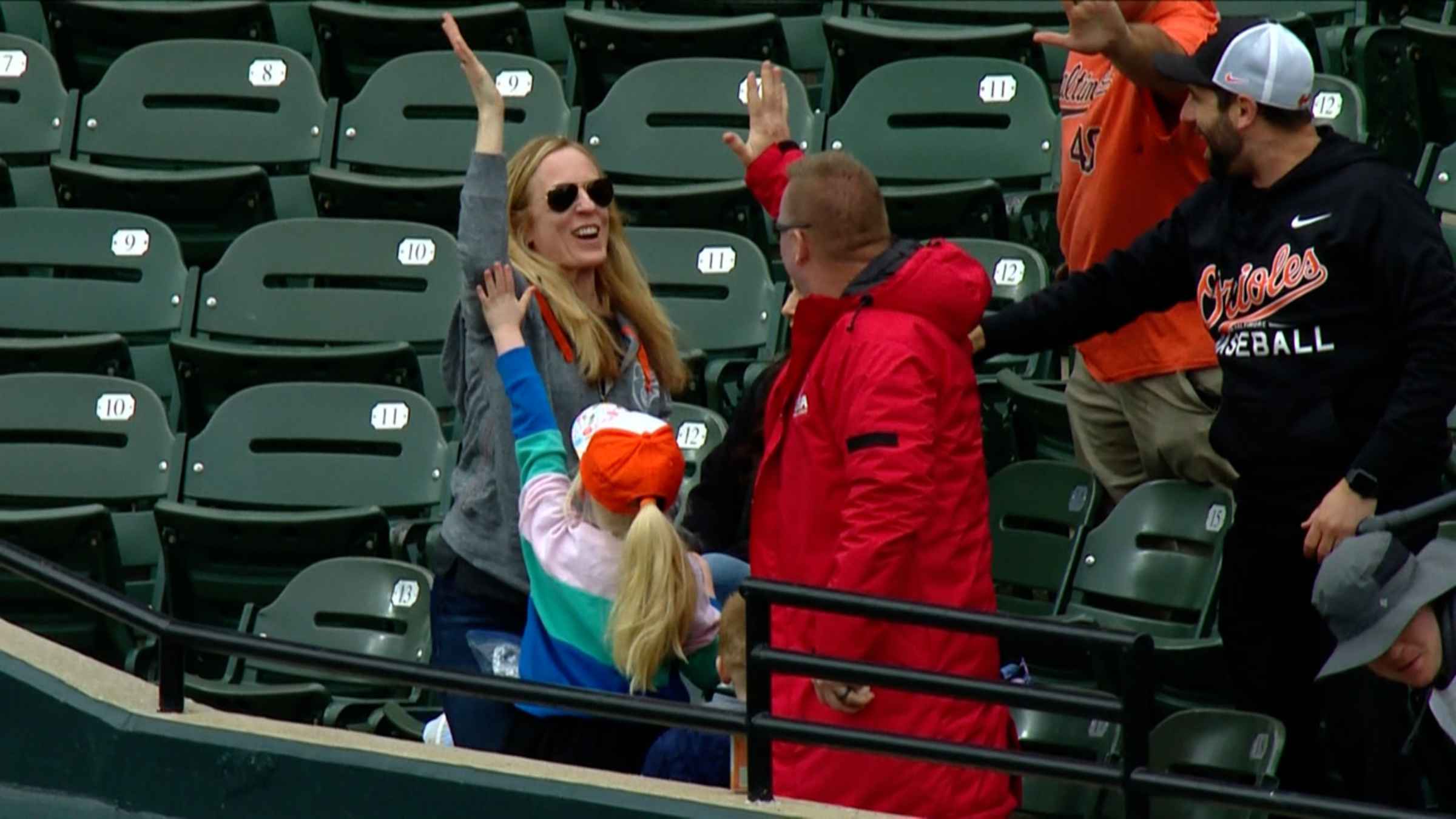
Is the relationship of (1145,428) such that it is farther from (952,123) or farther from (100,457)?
(100,457)

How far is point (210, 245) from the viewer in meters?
7.14

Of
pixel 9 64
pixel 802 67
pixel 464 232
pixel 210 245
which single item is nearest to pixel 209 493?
pixel 210 245

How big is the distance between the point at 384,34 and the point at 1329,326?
4189mm

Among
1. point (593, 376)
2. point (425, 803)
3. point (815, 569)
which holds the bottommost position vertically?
point (425, 803)

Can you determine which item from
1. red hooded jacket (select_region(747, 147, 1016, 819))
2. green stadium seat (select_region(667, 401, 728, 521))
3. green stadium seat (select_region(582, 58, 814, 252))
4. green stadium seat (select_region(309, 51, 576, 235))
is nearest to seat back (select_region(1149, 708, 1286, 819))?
red hooded jacket (select_region(747, 147, 1016, 819))

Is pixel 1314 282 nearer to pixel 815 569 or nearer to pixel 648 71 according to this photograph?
pixel 815 569

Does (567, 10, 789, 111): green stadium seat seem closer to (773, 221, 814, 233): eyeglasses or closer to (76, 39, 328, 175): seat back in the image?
(76, 39, 328, 175): seat back

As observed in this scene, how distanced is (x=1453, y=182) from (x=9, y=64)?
4566mm

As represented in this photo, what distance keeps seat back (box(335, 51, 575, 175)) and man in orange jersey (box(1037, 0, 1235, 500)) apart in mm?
2482

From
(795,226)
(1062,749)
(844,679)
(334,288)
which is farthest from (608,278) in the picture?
(334,288)

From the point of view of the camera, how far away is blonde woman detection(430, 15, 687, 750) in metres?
4.42

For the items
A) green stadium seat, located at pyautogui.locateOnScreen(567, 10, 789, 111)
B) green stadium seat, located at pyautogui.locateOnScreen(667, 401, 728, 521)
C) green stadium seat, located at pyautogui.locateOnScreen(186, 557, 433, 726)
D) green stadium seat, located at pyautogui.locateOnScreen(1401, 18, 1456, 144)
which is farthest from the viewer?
green stadium seat, located at pyautogui.locateOnScreen(567, 10, 789, 111)

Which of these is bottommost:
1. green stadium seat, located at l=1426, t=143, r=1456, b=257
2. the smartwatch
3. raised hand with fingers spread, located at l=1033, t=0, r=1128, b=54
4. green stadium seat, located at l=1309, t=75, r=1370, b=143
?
the smartwatch

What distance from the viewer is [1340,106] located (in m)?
6.09
